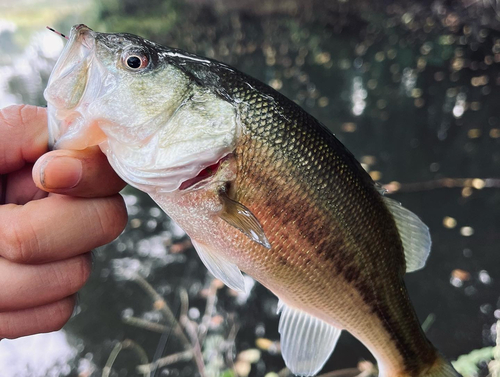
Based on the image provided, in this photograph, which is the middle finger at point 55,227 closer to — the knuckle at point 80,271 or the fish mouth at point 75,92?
the knuckle at point 80,271

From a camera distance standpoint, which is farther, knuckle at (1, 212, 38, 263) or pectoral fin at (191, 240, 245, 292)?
pectoral fin at (191, 240, 245, 292)

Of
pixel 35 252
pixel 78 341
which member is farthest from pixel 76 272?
pixel 78 341

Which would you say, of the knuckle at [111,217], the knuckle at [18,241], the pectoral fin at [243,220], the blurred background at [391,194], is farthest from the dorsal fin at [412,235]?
the blurred background at [391,194]

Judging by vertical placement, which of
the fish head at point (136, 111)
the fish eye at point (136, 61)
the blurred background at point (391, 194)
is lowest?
the blurred background at point (391, 194)

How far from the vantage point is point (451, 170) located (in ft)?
13.8

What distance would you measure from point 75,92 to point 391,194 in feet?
11.7

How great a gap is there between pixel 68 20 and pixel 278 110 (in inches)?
634

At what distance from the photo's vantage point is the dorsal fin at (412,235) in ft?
4.73

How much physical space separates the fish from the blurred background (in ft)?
4.85

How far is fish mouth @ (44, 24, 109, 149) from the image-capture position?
1.05 meters

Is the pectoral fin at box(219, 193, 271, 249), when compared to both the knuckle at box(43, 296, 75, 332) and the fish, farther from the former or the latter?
the knuckle at box(43, 296, 75, 332)

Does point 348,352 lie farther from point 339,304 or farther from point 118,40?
point 118,40

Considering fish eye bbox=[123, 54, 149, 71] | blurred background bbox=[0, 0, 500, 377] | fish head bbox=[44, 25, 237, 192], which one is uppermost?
fish eye bbox=[123, 54, 149, 71]

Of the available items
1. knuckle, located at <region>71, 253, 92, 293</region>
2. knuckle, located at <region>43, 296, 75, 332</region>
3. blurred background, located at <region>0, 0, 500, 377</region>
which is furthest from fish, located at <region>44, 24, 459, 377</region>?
blurred background, located at <region>0, 0, 500, 377</region>
